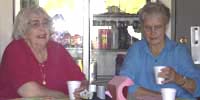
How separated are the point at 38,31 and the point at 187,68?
0.92 metres

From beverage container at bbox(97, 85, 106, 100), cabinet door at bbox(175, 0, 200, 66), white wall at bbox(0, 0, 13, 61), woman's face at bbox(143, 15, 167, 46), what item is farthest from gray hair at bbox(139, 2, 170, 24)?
white wall at bbox(0, 0, 13, 61)

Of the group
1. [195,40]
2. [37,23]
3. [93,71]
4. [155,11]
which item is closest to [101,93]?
[155,11]

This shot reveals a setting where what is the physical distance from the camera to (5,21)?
4207 mm

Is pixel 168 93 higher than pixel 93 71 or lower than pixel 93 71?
higher

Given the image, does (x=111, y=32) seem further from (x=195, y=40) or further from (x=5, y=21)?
(x=5, y=21)

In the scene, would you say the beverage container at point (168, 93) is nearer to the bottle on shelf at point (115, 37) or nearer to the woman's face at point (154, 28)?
the woman's face at point (154, 28)

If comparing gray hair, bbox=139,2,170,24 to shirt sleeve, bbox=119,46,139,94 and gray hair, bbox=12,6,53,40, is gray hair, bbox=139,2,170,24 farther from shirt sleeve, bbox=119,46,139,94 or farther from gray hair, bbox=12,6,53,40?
gray hair, bbox=12,6,53,40

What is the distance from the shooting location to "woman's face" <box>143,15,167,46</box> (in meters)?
2.33

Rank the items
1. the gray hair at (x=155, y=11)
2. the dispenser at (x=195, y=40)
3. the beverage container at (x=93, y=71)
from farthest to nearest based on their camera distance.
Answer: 1. the beverage container at (x=93, y=71)
2. the dispenser at (x=195, y=40)
3. the gray hair at (x=155, y=11)

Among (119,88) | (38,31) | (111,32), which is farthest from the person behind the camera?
(111,32)

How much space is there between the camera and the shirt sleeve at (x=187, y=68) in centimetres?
229

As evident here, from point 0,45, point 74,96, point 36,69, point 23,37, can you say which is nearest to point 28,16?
point 23,37

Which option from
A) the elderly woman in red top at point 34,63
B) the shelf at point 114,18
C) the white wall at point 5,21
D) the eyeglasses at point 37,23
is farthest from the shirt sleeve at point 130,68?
the shelf at point 114,18

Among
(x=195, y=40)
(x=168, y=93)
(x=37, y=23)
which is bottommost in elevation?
(x=168, y=93)
